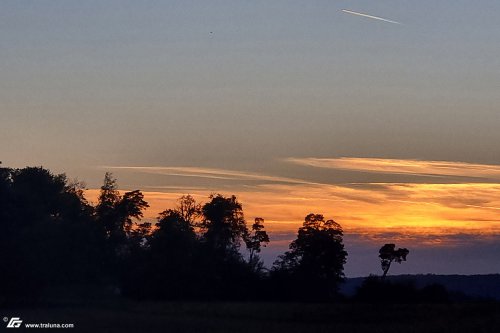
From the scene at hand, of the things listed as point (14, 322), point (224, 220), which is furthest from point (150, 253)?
point (14, 322)

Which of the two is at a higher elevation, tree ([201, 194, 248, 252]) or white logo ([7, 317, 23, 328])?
tree ([201, 194, 248, 252])

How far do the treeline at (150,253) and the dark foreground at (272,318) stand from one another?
60.3ft

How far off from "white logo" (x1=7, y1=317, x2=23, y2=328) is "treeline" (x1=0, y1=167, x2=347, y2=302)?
30.7 metres

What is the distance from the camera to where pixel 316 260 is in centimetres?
13075

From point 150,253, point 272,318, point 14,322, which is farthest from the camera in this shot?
point 150,253

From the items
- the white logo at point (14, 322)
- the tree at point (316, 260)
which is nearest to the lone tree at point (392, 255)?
the tree at point (316, 260)

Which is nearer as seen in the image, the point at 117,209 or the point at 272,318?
the point at 272,318

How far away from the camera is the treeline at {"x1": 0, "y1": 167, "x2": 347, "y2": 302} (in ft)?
401

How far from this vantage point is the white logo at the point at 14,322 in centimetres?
7186

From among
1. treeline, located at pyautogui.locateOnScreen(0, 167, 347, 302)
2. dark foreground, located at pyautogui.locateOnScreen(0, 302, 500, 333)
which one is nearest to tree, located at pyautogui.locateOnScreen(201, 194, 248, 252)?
treeline, located at pyautogui.locateOnScreen(0, 167, 347, 302)

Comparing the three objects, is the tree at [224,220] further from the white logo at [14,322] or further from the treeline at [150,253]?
the white logo at [14,322]

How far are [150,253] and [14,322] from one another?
50.9 meters

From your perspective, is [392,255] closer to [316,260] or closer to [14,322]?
[316,260]

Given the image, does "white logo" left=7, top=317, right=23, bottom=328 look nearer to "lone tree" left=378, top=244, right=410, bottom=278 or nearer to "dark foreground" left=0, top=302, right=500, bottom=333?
"dark foreground" left=0, top=302, right=500, bottom=333
